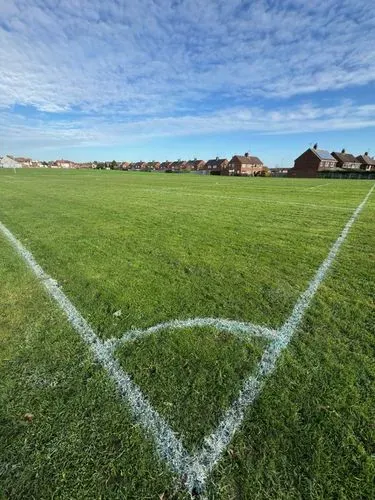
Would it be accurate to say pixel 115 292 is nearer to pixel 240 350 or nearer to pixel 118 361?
pixel 118 361

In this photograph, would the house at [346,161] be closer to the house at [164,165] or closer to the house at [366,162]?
the house at [366,162]

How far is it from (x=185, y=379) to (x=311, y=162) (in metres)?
88.6

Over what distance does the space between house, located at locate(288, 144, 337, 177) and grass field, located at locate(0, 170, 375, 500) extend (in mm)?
78905

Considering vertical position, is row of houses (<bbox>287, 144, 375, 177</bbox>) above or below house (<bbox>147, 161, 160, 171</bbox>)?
above

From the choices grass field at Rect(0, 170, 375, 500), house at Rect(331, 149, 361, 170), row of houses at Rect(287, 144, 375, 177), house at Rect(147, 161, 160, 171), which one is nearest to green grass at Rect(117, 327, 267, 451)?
grass field at Rect(0, 170, 375, 500)

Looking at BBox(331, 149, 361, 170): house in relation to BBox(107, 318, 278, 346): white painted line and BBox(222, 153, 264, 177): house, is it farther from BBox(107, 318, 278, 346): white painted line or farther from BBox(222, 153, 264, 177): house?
BBox(107, 318, 278, 346): white painted line

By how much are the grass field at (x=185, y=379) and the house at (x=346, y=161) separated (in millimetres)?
100601

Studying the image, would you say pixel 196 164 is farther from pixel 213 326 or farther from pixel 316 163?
pixel 213 326

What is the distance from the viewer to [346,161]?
303 ft

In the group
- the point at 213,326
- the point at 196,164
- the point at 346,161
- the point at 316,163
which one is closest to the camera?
the point at 213,326

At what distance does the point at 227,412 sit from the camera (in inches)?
86.7

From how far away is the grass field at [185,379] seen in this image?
180 centimetres

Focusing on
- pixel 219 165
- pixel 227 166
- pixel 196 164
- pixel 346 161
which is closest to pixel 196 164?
pixel 196 164

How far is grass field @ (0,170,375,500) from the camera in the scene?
180 centimetres
